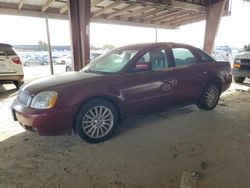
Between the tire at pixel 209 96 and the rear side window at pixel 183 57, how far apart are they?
694 mm

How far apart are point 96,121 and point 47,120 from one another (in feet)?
2.31

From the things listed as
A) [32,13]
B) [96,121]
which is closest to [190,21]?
[32,13]

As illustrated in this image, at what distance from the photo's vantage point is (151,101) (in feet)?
11.7

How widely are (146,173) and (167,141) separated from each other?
93cm

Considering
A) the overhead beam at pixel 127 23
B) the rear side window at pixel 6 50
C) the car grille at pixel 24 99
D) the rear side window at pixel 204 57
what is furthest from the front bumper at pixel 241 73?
the overhead beam at pixel 127 23

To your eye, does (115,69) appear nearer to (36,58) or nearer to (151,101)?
(151,101)

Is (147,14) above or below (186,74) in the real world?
above

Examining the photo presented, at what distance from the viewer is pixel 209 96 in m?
4.53

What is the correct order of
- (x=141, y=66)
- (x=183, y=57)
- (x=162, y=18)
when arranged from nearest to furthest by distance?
(x=141, y=66), (x=183, y=57), (x=162, y=18)

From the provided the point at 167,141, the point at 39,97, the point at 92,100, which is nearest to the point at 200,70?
the point at 167,141

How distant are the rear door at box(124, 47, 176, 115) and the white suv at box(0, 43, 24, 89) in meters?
5.16

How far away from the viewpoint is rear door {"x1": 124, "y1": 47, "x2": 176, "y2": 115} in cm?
334

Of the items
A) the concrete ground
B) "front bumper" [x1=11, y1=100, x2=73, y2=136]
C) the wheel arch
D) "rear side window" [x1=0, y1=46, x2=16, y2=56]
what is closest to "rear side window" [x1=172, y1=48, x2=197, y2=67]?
the concrete ground

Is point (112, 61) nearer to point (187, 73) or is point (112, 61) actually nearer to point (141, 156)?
point (187, 73)
